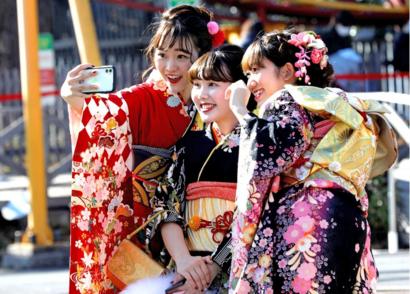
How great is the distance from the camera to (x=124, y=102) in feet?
13.6

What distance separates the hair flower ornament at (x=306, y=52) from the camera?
361cm

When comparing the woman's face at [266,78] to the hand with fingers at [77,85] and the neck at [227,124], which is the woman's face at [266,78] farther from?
the hand with fingers at [77,85]

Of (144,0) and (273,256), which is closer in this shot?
(273,256)

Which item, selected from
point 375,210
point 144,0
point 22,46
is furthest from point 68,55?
point 375,210

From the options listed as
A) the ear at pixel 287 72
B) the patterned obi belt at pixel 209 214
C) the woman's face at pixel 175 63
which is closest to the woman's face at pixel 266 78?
the ear at pixel 287 72

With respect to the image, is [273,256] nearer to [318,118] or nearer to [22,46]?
[318,118]

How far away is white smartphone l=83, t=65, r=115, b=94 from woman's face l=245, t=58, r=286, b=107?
57 centimetres

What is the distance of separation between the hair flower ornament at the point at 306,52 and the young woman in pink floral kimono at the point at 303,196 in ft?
0.22

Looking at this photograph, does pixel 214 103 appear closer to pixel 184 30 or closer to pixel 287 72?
pixel 287 72

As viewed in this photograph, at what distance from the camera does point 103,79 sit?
156 inches

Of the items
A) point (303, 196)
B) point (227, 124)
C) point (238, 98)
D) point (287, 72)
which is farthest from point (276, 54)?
point (303, 196)

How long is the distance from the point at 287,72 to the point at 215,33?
62 cm

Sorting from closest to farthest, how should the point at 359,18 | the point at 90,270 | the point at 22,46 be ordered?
1. the point at 90,270
2. the point at 22,46
3. the point at 359,18

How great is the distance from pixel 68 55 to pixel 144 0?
1600mm
